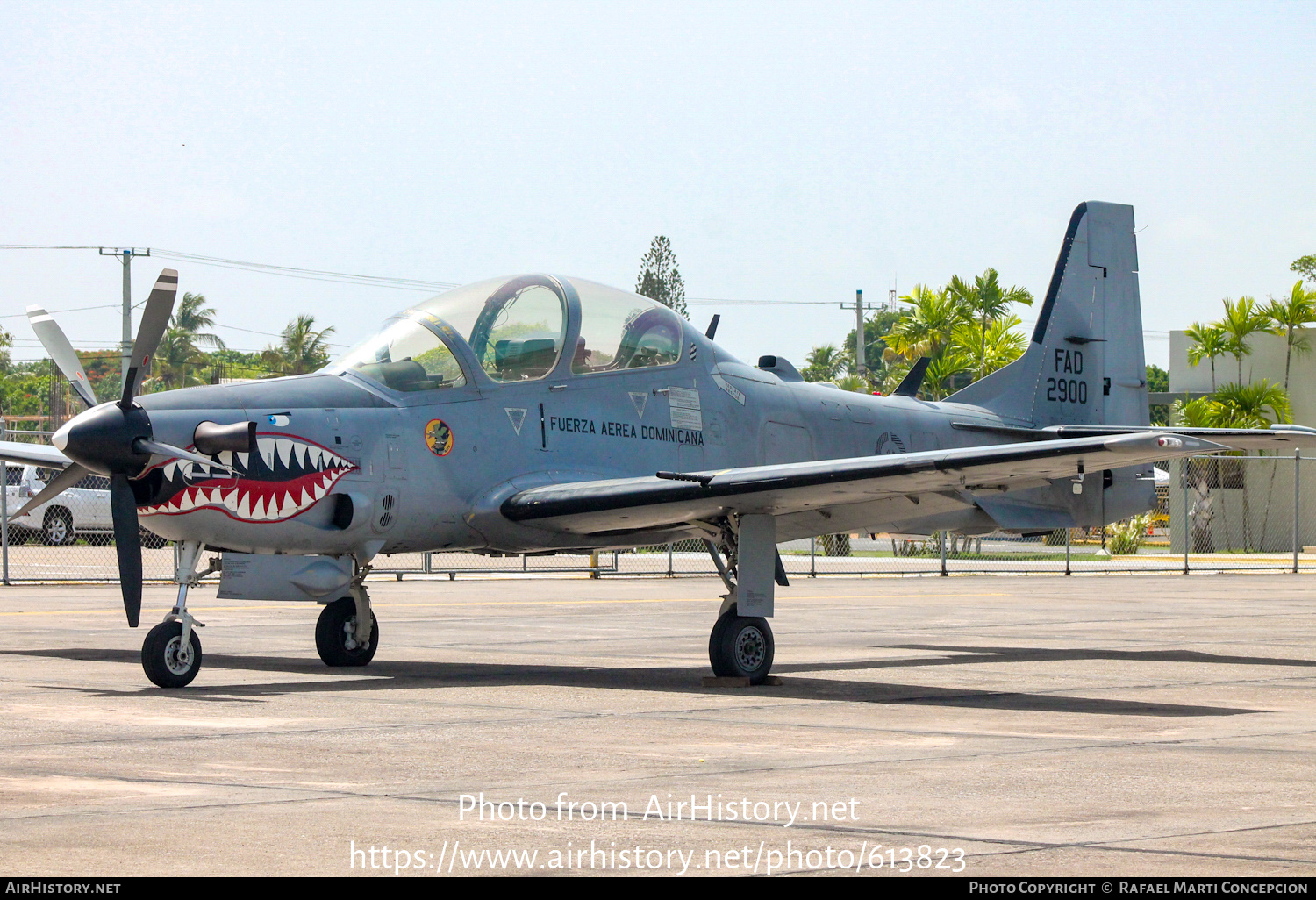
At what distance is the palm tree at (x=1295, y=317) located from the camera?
141 ft

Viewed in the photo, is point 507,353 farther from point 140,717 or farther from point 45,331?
point 140,717

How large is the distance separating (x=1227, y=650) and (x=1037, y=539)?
108ft

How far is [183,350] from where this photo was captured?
10931 cm

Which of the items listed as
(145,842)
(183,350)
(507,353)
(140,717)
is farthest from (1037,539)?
(183,350)

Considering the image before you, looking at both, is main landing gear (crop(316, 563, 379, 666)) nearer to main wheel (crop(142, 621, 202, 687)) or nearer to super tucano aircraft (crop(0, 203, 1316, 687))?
super tucano aircraft (crop(0, 203, 1316, 687))

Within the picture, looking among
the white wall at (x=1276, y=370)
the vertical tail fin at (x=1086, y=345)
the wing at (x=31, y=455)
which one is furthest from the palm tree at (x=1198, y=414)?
the wing at (x=31, y=455)

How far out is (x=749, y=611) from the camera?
12.0m

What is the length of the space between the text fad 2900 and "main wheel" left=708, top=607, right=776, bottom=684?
6.49 meters

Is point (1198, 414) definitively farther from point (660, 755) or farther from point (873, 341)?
point (873, 341)

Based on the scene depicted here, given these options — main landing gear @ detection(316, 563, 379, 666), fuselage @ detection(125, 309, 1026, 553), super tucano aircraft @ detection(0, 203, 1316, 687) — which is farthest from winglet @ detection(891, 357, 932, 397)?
main landing gear @ detection(316, 563, 379, 666)

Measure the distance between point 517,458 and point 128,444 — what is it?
3359 mm

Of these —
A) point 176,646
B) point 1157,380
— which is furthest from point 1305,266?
point 176,646

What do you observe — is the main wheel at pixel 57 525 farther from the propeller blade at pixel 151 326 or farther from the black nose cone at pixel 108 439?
the black nose cone at pixel 108 439

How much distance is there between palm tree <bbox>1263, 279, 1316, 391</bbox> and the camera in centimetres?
4309
